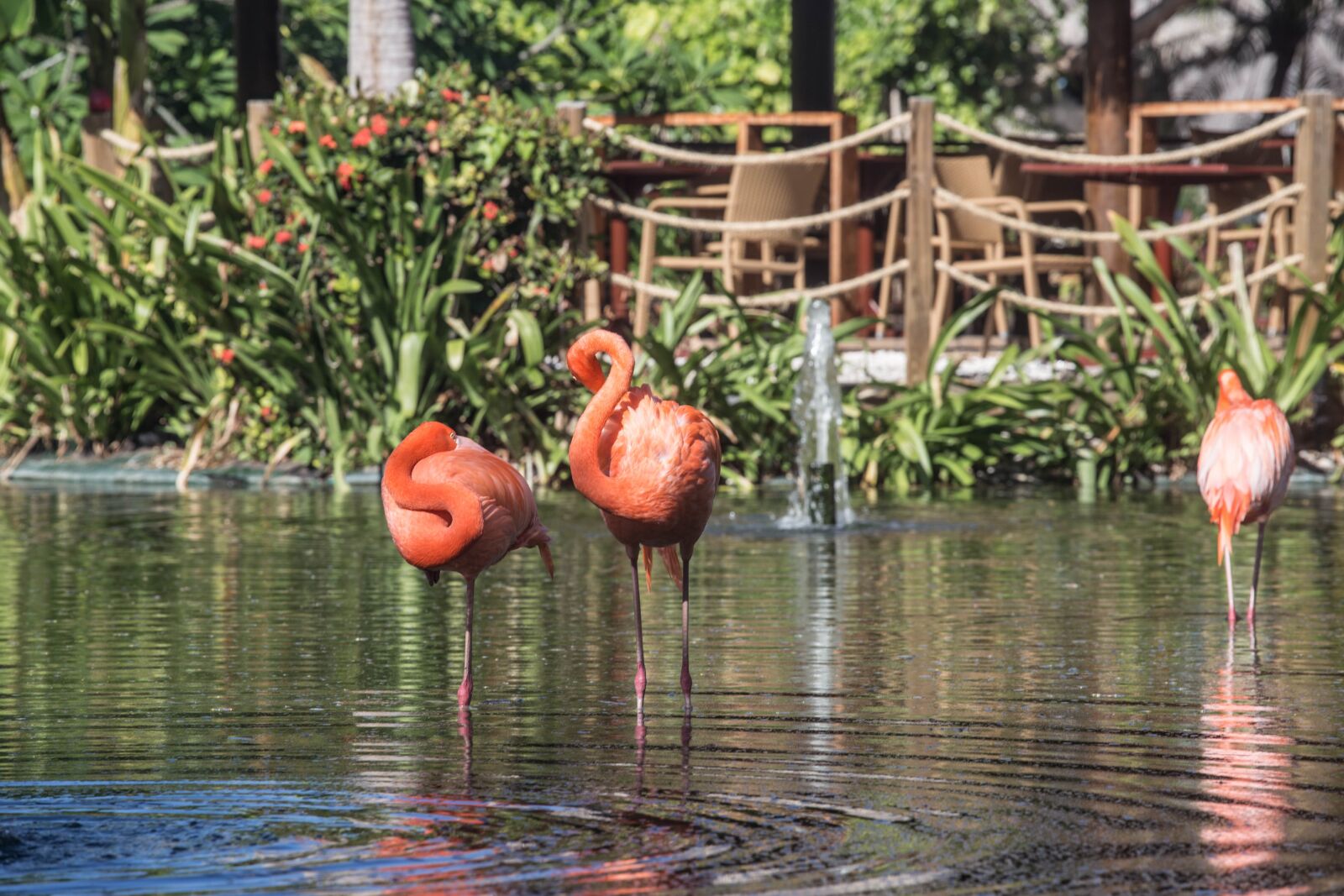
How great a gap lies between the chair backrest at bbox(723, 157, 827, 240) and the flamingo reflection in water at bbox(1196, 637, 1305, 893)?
7143mm

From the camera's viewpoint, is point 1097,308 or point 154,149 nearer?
point 1097,308

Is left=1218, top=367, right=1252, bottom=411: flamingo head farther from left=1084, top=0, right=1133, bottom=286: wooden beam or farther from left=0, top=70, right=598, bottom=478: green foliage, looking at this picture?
left=1084, top=0, right=1133, bottom=286: wooden beam

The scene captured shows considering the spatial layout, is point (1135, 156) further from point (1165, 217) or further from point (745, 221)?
point (745, 221)

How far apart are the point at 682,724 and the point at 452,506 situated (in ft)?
2.49

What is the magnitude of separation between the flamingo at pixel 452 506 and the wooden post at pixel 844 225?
7766 millimetres

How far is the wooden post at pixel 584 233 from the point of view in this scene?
1249 centimetres

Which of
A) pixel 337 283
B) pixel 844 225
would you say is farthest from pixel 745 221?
pixel 337 283

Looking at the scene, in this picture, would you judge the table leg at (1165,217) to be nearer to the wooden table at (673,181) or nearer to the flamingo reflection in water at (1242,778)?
the wooden table at (673,181)

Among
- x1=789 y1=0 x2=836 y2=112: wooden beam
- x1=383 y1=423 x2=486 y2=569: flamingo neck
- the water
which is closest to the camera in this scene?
x1=383 y1=423 x2=486 y2=569: flamingo neck

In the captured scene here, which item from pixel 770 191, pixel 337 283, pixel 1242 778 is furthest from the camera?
pixel 770 191

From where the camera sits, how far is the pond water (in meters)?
3.90

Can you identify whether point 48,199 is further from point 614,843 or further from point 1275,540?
point 614,843

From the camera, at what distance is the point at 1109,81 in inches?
533

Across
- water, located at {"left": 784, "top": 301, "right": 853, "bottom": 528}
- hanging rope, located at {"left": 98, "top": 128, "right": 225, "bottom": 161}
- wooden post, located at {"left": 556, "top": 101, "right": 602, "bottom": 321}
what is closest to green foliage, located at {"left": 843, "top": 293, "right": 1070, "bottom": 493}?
water, located at {"left": 784, "top": 301, "right": 853, "bottom": 528}
